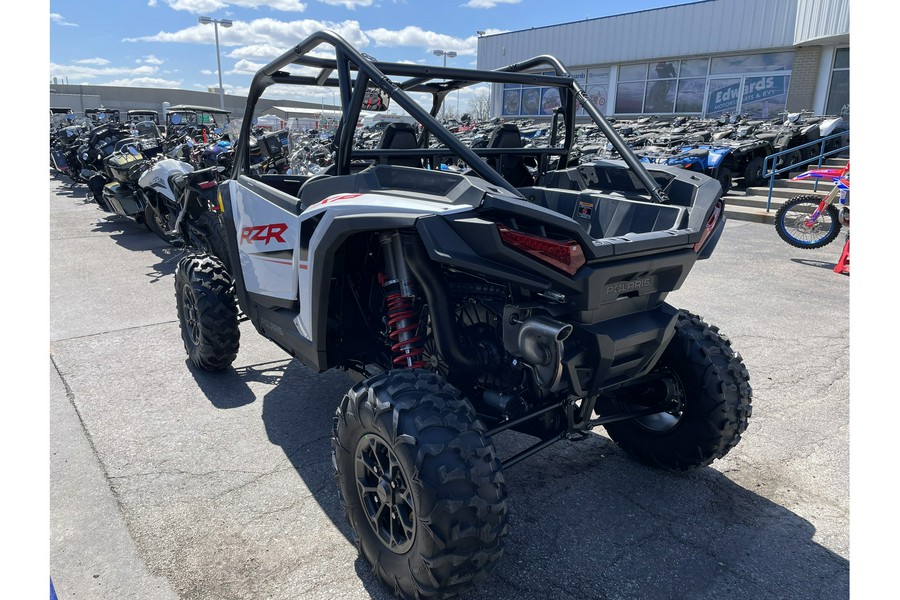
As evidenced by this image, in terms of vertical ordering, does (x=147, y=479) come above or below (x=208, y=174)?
below

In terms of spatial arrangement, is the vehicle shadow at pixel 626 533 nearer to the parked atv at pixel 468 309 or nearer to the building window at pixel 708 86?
the parked atv at pixel 468 309

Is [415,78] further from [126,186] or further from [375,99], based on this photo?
[126,186]

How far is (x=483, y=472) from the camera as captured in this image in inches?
79.4

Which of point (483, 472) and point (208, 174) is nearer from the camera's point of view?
point (483, 472)

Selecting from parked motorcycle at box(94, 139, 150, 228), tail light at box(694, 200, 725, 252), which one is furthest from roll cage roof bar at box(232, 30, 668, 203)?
parked motorcycle at box(94, 139, 150, 228)

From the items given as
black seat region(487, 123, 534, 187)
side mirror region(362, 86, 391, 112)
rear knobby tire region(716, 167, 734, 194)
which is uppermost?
rear knobby tire region(716, 167, 734, 194)

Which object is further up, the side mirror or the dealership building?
the dealership building

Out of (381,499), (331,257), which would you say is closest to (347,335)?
(331,257)

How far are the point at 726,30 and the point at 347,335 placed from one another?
2380 cm

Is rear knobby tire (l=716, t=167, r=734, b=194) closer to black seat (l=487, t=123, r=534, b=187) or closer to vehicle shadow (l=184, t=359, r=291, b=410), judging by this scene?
black seat (l=487, t=123, r=534, b=187)

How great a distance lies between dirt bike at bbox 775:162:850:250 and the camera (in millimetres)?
8227

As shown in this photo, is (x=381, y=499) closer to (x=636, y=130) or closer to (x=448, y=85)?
(x=448, y=85)

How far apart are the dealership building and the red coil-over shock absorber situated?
57.5 feet

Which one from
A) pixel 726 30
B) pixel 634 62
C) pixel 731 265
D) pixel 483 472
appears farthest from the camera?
pixel 634 62
